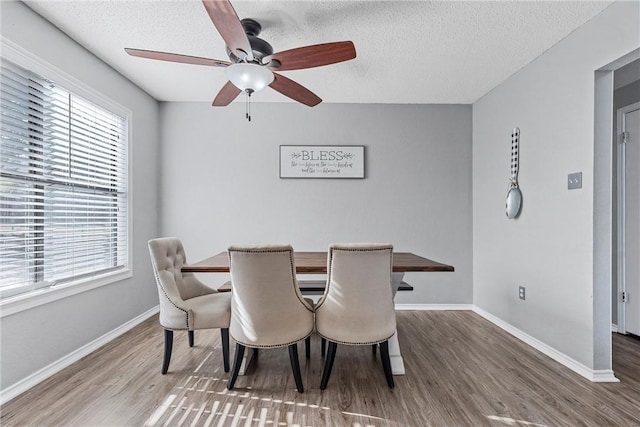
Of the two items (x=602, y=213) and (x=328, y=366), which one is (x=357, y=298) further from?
(x=602, y=213)

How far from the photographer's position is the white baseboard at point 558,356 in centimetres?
206

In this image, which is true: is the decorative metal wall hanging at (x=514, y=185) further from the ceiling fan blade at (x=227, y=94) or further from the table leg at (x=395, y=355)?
the ceiling fan blade at (x=227, y=94)

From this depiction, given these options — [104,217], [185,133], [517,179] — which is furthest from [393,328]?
[185,133]

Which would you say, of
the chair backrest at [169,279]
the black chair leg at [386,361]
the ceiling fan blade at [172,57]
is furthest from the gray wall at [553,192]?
the chair backrest at [169,279]

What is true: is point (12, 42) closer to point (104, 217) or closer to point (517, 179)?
point (104, 217)

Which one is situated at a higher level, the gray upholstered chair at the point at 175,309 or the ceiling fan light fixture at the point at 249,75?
the ceiling fan light fixture at the point at 249,75

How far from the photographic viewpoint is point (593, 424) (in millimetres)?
1621

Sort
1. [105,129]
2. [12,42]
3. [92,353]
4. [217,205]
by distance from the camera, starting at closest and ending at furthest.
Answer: [12,42] < [92,353] < [105,129] < [217,205]

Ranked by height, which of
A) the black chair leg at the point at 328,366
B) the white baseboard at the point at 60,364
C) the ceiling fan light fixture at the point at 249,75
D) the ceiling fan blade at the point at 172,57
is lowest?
the white baseboard at the point at 60,364

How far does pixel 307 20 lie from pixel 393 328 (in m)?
2.14

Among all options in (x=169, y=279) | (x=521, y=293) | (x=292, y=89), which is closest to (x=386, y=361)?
(x=169, y=279)

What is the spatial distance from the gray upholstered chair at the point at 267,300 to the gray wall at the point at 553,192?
6.50ft

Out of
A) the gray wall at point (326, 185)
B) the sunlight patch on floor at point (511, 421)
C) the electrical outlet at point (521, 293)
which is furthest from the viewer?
the gray wall at point (326, 185)

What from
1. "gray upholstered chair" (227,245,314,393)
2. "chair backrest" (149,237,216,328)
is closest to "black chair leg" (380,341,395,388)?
"gray upholstered chair" (227,245,314,393)
